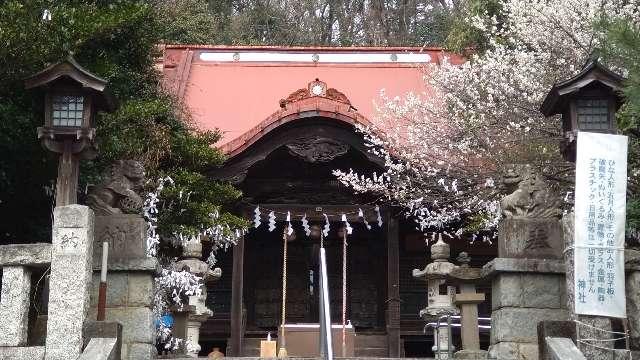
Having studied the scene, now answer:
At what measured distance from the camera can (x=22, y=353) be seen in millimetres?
6934

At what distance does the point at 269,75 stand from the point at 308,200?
137 inches

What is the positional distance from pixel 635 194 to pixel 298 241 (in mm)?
7602

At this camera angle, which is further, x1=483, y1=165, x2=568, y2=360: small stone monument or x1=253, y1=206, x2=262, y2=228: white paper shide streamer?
x1=253, y1=206, x2=262, y2=228: white paper shide streamer

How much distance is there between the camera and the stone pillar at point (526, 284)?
25.2 ft

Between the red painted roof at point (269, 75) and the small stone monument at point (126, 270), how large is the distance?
8.24 metres

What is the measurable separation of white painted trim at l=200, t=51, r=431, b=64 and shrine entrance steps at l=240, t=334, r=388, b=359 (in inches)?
242

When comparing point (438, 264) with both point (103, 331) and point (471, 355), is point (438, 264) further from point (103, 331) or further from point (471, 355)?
point (103, 331)

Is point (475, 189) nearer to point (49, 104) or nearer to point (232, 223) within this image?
point (232, 223)

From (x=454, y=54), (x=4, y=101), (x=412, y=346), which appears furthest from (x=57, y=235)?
(x=454, y=54)

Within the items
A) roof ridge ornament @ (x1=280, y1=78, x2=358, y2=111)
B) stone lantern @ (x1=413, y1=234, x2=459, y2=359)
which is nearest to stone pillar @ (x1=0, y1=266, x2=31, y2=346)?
stone lantern @ (x1=413, y1=234, x2=459, y2=359)

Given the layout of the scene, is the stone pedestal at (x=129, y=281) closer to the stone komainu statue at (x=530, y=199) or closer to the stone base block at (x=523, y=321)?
the stone base block at (x=523, y=321)

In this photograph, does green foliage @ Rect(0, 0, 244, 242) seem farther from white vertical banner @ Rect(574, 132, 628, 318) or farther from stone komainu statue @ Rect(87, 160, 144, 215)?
white vertical banner @ Rect(574, 132, 628, 318)

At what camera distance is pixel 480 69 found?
14.8 meters

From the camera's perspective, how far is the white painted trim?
1823 cm
